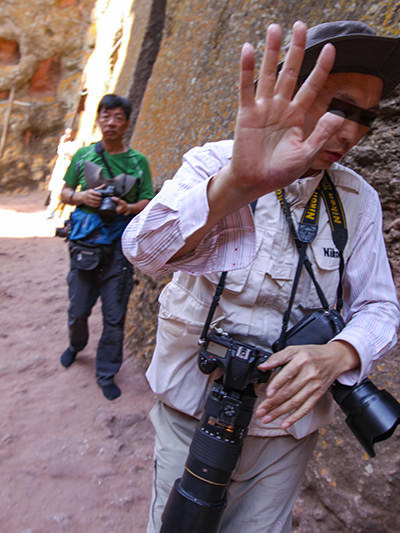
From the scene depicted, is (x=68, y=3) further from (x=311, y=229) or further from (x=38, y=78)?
(x=311, y=229)

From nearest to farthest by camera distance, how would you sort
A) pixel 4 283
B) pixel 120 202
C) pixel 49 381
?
pixel 120 202 → pixel 49 381 → pixel 4 283

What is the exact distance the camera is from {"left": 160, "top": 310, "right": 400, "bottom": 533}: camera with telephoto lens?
1.01 meters

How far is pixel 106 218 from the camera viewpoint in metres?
2.92

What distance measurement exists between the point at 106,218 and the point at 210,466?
2139mm

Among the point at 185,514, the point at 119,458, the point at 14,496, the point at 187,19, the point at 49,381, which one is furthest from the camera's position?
the point at 187,19

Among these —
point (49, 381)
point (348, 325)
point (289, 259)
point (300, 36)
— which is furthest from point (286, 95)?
point (49, 381)

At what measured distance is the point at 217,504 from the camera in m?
1.04

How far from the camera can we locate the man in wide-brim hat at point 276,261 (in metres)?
0.86

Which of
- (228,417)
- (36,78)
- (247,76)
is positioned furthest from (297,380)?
(36,78)

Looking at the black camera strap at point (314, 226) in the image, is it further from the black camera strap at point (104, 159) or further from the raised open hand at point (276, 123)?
the black camera strap at point (104, 159)

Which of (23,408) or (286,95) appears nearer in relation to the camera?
(286,95)

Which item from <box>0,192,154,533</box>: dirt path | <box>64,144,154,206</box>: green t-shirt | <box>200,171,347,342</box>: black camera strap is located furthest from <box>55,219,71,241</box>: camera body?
<box>200,171,347,342</box>: black camera strap

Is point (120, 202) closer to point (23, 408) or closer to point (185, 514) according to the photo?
point (23, 408)

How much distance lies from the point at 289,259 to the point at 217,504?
593 mm
